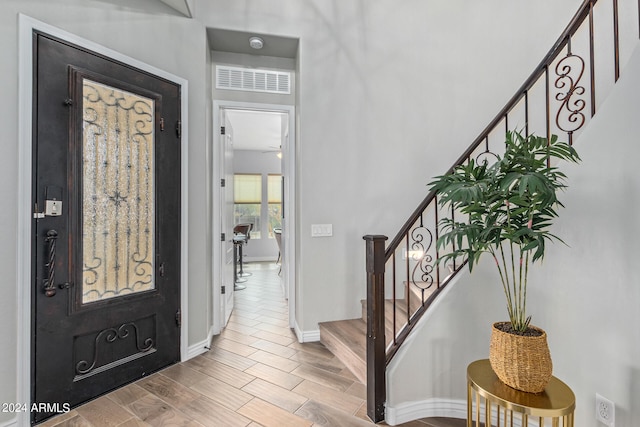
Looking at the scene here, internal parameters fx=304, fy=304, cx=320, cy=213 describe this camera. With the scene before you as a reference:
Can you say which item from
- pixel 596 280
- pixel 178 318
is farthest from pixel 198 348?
pixel 596 280

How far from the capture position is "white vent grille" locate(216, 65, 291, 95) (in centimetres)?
322

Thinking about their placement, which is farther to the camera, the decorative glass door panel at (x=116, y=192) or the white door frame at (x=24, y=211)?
the decorative glass door panel at (x=116, y=192)

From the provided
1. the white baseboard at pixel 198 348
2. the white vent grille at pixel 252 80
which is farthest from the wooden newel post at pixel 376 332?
the white vent grille at pixel 252 80

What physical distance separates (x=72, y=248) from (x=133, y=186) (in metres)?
0.60

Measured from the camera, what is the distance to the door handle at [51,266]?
6.32 feet

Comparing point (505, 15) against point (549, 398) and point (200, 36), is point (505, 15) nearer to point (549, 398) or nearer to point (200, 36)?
point (200, 36)

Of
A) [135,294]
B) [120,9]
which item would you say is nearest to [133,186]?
[135,294]

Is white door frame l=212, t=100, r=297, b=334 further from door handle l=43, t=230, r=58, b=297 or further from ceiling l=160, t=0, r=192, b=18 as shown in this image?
door handle l=43, t=230, r=58, b=297

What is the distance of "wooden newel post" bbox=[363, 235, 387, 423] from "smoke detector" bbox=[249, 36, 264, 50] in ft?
7.63

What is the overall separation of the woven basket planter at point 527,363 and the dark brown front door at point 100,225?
97.1 inches

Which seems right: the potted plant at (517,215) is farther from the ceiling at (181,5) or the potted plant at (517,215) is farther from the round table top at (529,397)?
the ceiling at (181,5)

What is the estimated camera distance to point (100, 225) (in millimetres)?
2197

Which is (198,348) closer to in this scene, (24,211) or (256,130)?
(24,211)

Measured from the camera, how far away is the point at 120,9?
232 centimetres
